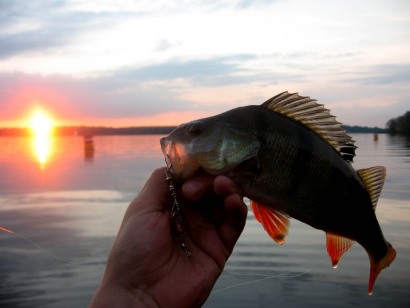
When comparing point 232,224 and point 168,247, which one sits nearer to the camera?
point 168,247

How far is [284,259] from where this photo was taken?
858cm

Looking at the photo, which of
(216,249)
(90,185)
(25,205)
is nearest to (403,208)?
(216,249)

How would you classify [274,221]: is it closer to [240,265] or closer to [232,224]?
[232,224]

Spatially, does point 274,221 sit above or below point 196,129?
below

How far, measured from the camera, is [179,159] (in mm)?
3260

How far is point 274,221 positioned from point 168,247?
0.82 metres

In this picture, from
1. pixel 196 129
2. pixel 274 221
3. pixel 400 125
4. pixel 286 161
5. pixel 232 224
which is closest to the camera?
pixel 286 161

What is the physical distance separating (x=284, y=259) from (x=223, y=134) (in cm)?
582

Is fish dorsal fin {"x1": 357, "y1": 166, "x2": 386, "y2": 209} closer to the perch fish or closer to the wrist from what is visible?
the perch fish

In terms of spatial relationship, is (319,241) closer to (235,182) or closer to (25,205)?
(235,182)

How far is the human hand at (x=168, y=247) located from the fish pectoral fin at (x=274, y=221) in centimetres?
13

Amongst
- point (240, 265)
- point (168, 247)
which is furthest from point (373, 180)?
point (240, 265)

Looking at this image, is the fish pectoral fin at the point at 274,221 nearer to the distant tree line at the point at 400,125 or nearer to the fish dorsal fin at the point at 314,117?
the fish dorsal fin at the point at 314,117

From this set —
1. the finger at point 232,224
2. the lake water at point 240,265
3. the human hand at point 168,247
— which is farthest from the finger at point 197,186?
the lake water at point 240,265
